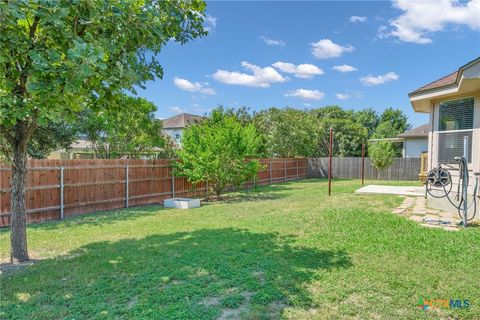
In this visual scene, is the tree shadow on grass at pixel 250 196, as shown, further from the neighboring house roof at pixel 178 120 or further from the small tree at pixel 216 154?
the neighboring house roof at pixel 178 120

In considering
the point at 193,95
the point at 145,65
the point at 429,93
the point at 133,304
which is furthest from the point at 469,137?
the point at 193,95

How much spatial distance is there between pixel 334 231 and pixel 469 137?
433 cm

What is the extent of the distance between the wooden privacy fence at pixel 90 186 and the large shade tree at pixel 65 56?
3.46 meters

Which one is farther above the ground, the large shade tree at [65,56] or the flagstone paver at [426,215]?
the large shade tree at [65,56]

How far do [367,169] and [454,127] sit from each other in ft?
45.2

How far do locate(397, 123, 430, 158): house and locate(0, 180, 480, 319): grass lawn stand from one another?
60.6ft

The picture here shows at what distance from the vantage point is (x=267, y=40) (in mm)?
16062

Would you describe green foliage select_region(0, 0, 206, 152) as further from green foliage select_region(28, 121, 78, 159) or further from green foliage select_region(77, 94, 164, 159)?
green foliage select_region(28, 121, 78, 159)

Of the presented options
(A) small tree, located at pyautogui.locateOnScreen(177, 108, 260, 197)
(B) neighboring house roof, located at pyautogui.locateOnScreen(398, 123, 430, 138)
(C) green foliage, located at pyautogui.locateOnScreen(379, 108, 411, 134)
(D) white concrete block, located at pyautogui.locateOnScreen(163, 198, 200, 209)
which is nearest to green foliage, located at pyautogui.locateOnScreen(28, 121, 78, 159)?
(A) small tree, located at pyautogui.locateOnScreen(177, 108, 260, 197)

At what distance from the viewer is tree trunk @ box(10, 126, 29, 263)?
4.12 m

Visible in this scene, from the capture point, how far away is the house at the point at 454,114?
6463mm

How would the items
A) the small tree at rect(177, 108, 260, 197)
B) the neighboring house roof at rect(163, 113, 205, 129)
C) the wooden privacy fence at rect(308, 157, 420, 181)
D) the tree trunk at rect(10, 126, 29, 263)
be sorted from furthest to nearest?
the neighboring house roof at rect(163, 113, 205, 129), the wooden privacy fence at rect(308, 157, 420, 181), the small tree at rect(177, 108, 260, 197), the tree trunk at rect(10, 126, 29, 263)

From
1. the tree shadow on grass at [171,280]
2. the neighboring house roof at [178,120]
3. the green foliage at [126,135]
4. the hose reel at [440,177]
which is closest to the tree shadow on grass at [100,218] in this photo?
the tree shadow on grass at [171,280]

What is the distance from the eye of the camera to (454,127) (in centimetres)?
765
